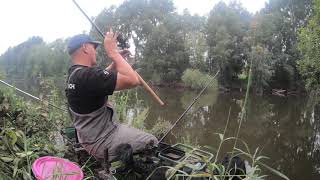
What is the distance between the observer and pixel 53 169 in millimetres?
2771

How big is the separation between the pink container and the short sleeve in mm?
558

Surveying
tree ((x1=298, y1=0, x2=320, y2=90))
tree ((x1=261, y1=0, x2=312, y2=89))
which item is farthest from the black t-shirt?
tree ((x1=261, y1=0, x2=312, y2=89))

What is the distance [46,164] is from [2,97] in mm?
2275

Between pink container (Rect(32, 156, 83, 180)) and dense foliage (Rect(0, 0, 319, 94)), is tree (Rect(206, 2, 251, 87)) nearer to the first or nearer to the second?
dense foliage (Rect(0, 0, 319, 94))

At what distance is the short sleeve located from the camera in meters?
2.84

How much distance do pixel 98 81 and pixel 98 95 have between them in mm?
120

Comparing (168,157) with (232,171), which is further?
(168,157)

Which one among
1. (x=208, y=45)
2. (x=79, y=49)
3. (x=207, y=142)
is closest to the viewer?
(x=79, y=49)

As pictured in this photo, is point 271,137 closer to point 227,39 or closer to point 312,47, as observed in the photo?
point 312,47

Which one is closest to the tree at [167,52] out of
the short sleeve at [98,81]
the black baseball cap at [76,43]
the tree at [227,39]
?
the tree at [227,39]

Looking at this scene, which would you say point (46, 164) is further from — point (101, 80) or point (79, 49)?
point (79, 49)

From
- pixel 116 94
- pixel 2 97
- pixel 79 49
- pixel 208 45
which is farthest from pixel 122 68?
pixel 208 45

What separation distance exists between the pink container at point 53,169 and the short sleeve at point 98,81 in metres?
0.56

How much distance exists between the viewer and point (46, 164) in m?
2.86
